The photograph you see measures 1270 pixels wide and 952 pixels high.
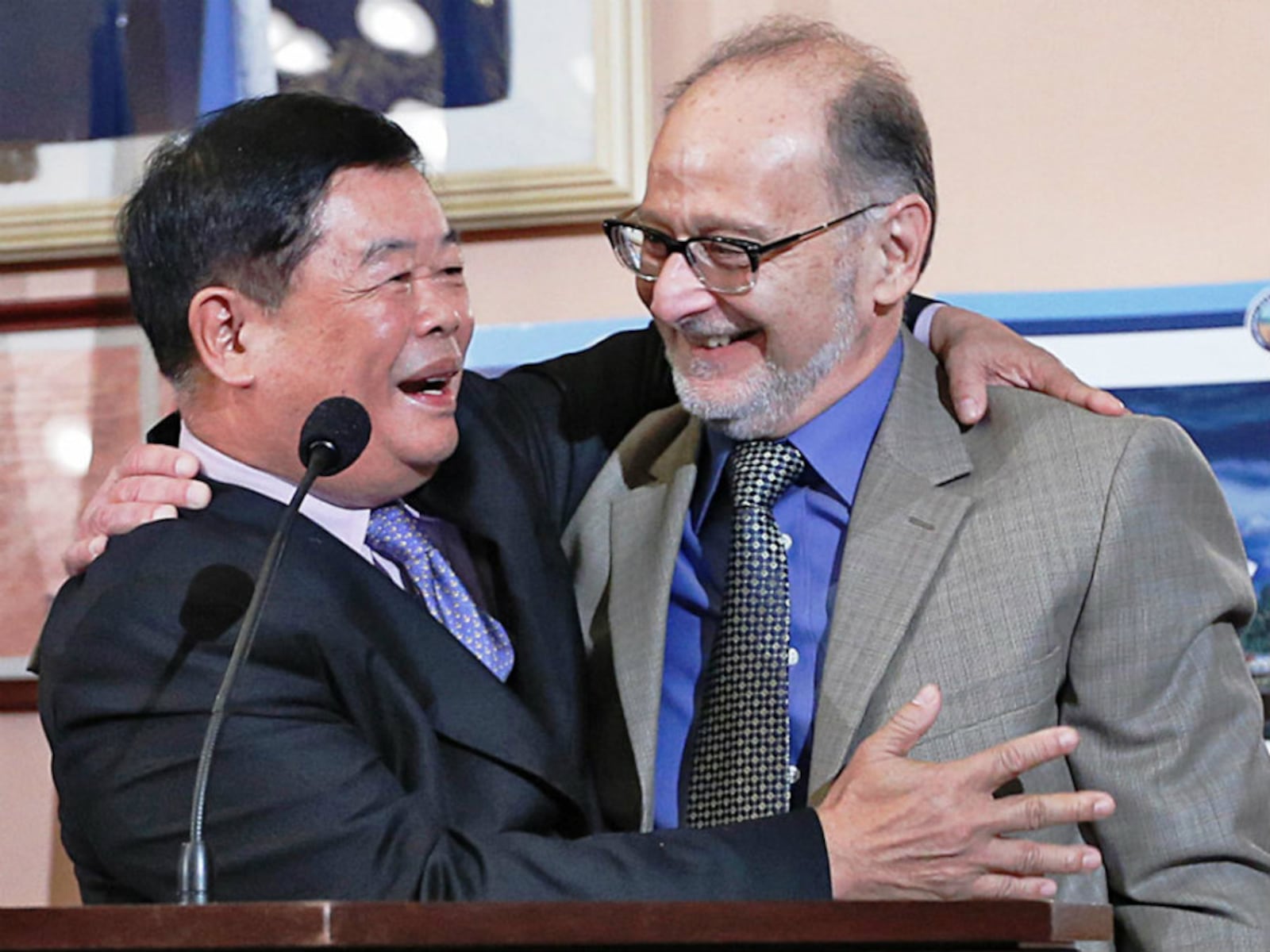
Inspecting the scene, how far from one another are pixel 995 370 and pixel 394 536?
656 millimetres

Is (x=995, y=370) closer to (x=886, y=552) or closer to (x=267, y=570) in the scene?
(x=886, y=552)

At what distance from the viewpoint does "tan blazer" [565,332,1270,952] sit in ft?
5.60

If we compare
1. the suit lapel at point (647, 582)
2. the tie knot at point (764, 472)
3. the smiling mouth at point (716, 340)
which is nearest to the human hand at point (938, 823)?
the suit lapel at point (647, 582)

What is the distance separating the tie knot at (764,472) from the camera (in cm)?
191

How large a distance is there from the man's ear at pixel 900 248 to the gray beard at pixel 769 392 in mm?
53

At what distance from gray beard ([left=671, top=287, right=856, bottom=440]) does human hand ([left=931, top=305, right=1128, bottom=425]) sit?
0.41 feet

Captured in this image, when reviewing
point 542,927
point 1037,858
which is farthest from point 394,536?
point 542,927

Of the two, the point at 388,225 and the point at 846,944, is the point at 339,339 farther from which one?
the point at 846,944

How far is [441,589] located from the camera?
193 centimetres

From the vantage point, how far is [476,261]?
7.87 ft

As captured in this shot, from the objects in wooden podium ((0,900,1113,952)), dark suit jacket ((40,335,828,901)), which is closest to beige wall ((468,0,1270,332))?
dark suit jacket ((40,335,828,901))

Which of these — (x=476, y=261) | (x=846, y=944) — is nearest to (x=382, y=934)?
(x=846, y=944)

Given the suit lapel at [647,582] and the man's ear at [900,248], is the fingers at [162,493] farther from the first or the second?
the man's ear at [900,248]

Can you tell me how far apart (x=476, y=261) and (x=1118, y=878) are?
1.13m
